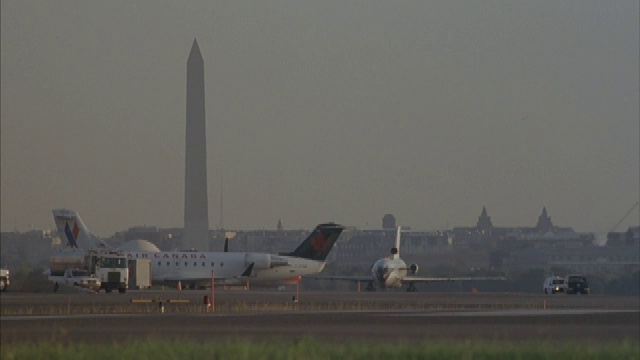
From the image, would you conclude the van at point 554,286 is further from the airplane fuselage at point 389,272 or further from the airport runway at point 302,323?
the airport runway at point 302,323

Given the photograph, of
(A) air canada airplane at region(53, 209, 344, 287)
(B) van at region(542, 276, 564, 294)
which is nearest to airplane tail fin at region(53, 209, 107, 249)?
(A) air canada airplane at region(53, 209, 344, 287)

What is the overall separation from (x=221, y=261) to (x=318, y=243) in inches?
433

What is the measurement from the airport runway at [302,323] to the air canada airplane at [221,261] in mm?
37948

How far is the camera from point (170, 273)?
105188mm

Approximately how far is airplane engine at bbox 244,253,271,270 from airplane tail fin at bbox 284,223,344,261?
6.11 m

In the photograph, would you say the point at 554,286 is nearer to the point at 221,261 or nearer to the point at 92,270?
the point at 221,261

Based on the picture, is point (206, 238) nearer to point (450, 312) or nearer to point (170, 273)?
point (170, 273)

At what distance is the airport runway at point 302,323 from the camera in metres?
39.2

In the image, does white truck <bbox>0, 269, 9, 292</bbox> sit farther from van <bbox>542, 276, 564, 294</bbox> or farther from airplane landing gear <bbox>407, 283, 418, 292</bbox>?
van <bbox>542, 276, 564, 294</bbox>

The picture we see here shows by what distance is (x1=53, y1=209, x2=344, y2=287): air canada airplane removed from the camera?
346ft

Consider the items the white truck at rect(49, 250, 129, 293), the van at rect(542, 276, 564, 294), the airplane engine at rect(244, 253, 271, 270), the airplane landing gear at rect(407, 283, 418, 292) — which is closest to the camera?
the white truck at rect(49, 250, 129, 293)

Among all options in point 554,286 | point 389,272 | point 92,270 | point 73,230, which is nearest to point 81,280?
point 92,270

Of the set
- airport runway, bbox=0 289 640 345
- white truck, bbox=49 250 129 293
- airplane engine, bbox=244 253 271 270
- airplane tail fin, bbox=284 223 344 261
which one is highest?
airplane tail fin, bbox=284 223 344 261

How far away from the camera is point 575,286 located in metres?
111
